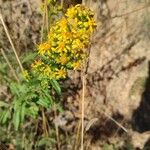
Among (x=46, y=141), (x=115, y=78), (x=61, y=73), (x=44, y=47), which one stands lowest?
(x=46, y=141)

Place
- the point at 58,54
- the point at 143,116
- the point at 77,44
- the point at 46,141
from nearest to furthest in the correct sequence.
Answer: the point at 77,44, the point at 58,54, the point at 46,141, the point at 143,116

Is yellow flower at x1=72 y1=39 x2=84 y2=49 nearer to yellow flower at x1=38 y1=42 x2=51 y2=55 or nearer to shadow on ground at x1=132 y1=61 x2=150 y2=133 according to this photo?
yellow flower at x1=38 y1=42 x2=51 y2=55

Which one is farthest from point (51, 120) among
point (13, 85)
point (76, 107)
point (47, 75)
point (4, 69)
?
point (47, 75)

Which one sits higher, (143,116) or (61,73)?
(61,73)

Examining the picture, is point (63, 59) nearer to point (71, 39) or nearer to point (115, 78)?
point (71, 39)

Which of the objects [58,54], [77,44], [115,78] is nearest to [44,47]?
[58,54]

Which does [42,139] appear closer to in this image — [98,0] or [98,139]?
[98,139]

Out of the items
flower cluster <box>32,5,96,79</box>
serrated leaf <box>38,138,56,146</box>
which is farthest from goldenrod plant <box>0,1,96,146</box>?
serrated leaf <box>38,138,56,146</box>

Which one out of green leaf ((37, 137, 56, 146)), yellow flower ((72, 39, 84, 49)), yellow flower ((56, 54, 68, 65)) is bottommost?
green leaf ((37, 137, 56, 146))

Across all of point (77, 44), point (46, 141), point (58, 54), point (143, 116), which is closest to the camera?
point (77, 44)
